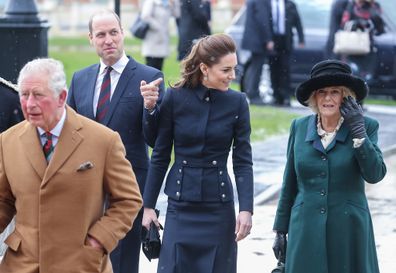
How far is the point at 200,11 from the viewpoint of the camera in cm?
1802

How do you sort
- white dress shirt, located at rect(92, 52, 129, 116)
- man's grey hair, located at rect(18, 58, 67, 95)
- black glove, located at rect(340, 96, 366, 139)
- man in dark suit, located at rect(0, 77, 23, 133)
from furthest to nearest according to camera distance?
white dress shirt, located at rect(92, 52, 129, 116) → man in dark suit, located at rect(0, 77, 23, 133) → black glove, located at rect(340, 96, 366, 139) → man's grey hair, located at rect(18, 58, 67, 95)

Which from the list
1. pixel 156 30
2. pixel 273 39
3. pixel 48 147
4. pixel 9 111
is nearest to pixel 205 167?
pixel 9 111

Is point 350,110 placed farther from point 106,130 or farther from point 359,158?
point 106,130

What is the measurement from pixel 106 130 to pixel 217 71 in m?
1.44

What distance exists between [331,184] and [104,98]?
5.16 ft

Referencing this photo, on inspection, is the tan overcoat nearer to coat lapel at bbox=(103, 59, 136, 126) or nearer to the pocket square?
the pocket square

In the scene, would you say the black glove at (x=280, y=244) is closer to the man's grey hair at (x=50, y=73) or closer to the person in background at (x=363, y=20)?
the man's grey hair at (x=50, y=73)

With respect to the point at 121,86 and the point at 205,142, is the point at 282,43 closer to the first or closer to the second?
the point at 121,86

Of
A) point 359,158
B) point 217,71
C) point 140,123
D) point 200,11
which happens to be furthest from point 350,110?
point 200,11

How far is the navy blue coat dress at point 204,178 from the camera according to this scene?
6.73m

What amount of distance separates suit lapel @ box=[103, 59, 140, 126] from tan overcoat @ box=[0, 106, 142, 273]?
180 centimetres

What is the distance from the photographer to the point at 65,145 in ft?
17.3

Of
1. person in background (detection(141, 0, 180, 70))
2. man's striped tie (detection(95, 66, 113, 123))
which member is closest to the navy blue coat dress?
man's striped tie (detection(95, 66, 113, 123))

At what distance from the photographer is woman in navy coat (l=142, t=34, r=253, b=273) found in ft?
22.0
